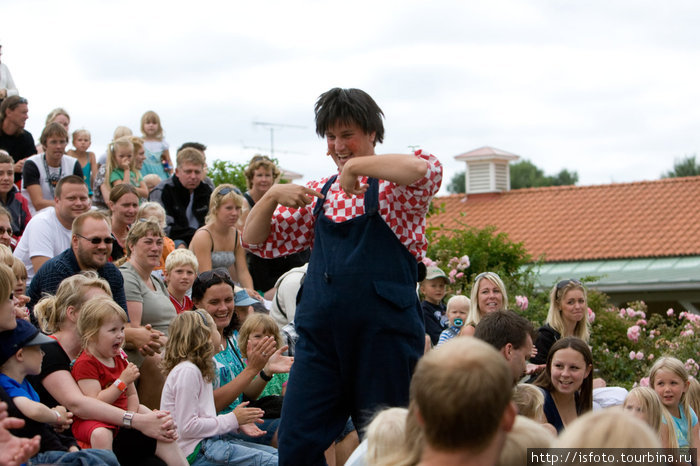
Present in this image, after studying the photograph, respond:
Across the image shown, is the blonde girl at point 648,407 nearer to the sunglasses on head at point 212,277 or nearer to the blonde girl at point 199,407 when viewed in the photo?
the blonde girl at point 199,407

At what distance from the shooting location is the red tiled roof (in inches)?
893

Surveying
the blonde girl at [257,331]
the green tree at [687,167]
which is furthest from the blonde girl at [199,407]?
the green tree at [687,167]

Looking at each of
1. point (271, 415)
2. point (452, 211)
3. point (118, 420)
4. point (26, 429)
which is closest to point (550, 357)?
point (271, 415)

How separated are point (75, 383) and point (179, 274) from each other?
204 centimetres

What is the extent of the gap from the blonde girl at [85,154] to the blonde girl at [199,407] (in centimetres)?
598

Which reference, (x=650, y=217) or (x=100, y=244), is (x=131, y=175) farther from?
(x=650, y=217)

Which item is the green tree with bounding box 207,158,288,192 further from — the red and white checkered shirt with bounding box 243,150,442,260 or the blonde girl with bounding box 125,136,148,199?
the red and white checkered shirt with bounding box 243,150,442,260

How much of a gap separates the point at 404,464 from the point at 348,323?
38.1 inches

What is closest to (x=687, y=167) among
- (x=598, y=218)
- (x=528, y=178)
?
(x=528, y=178)

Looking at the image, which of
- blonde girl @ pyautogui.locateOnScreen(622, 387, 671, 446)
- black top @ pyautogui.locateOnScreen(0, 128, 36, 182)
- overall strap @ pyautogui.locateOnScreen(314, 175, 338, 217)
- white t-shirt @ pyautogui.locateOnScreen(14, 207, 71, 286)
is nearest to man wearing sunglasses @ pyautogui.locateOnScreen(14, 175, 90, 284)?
white t-shirt @ pyautogui.locateOnScreen(14, 207, 71, 286)

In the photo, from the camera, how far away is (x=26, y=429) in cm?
427

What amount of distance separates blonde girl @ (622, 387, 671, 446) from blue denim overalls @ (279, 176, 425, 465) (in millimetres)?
2618

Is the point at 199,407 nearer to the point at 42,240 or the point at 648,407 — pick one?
the point at 42,240

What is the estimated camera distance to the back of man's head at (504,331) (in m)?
5.00
